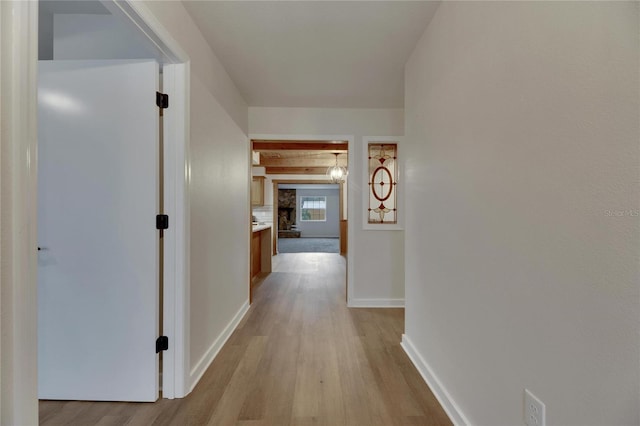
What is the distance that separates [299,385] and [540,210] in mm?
1647

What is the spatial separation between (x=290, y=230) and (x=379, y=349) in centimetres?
1143

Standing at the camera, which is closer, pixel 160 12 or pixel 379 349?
pixel 160 12

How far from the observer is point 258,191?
23.3 ft

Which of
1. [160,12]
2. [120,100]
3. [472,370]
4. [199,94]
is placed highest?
[160,12]

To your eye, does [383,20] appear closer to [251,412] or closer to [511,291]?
[511,291]

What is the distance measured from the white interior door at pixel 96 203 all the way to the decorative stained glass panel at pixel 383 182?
2446mm

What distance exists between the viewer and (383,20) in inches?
71.6

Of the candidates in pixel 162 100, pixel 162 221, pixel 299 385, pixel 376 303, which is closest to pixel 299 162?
pixel 376 303

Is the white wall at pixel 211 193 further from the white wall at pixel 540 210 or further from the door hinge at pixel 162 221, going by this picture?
the white wall at pixel 540 210

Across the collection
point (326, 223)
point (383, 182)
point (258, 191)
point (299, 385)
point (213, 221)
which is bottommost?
point (299, 385)

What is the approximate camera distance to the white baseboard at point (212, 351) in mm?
1818

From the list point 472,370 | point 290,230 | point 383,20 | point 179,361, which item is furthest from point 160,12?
point 290,230

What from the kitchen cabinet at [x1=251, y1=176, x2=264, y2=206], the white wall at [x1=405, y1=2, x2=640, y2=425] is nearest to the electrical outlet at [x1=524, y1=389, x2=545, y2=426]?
the white wall at [x1=405, y1=2, x2=640, y2=425]

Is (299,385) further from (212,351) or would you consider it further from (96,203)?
(96,203)
